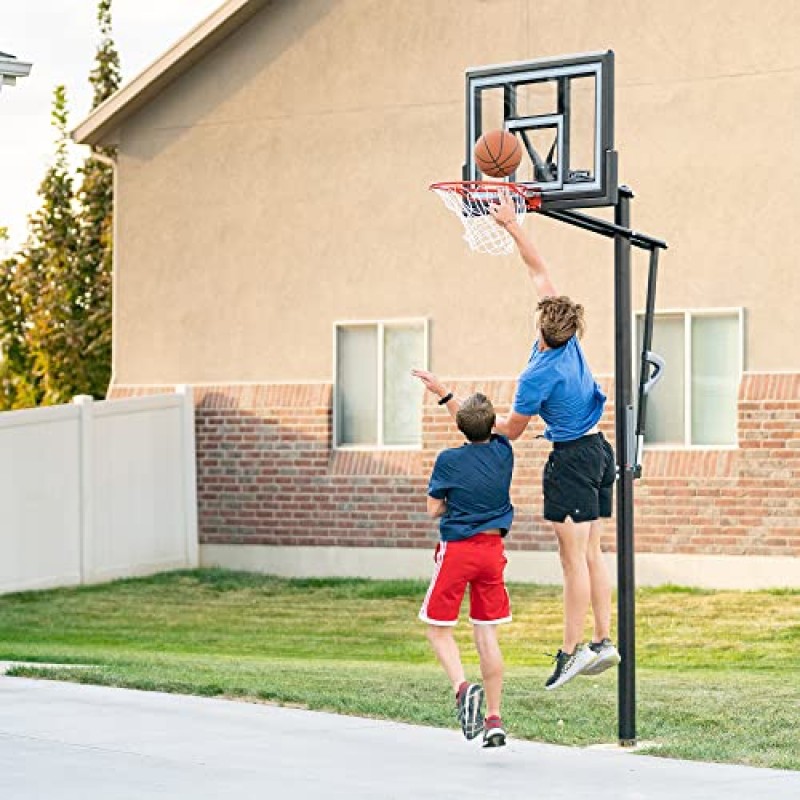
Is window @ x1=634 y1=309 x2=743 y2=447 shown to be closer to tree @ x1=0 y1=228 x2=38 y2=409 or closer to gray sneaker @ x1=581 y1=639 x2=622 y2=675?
gray sneaker @ x1=581 y1=639 x2=622 y2=675

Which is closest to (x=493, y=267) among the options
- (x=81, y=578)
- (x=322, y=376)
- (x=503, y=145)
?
(x=322, y=376)

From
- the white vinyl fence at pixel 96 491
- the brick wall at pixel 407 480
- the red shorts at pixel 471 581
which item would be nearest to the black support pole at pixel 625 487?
the red shorts at pixel 471 581

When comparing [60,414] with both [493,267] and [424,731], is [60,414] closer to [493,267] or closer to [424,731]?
[493,267]

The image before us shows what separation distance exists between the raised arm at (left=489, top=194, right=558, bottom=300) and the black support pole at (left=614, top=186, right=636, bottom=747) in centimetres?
40

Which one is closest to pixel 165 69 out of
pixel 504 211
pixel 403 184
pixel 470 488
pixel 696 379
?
pixel 403 184

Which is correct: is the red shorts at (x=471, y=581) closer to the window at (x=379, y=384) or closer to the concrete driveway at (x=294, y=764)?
the concrete driveway at (x=294, y=764)

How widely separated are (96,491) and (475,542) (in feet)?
43.3

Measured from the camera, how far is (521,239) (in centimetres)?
1059

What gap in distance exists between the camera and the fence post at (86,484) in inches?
890

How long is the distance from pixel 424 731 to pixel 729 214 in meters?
11.1

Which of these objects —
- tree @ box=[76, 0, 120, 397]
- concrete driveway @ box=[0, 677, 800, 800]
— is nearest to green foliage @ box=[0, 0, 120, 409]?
tree @ box=[76, 0, 120, 397]

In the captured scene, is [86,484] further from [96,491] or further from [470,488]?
[470,488]

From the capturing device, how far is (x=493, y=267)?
22.2 m

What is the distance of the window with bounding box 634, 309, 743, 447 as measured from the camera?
2086 cm
